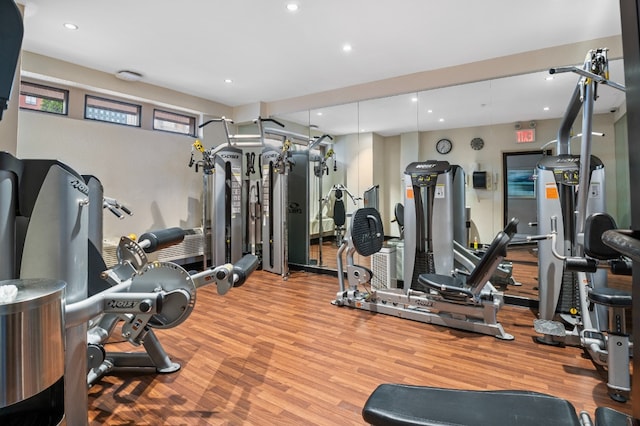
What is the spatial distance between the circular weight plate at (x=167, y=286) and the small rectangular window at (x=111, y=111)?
4.14 meters

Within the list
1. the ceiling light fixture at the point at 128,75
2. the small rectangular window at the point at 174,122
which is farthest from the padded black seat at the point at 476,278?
the small rectangular window at the point at 174,122

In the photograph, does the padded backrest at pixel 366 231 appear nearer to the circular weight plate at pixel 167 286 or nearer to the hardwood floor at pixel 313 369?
the hardwood floor at pixel 313 369

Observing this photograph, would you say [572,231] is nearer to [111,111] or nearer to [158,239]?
[158,239]

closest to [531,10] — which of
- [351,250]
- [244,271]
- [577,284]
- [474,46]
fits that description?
[474,46]

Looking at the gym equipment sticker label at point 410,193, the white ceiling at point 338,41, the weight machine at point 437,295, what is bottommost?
the weight machine at point 437,295

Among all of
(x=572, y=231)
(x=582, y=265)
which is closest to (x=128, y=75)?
(x=582, y=265)

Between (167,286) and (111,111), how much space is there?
4.40 m

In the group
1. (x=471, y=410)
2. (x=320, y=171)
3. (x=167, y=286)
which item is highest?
(x=320, y=171)

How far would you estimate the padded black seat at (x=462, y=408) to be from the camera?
2.97ft

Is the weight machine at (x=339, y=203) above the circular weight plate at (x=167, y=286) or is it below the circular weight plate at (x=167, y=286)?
above

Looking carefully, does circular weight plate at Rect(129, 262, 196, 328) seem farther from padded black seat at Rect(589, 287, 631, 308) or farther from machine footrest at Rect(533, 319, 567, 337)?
machine footrest at Rect(533, 319, 567, 337)

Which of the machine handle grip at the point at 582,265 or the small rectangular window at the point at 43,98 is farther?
the small rectangular window at the point at 43,98

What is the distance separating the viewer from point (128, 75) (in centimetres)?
457

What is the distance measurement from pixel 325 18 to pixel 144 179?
356 cm
